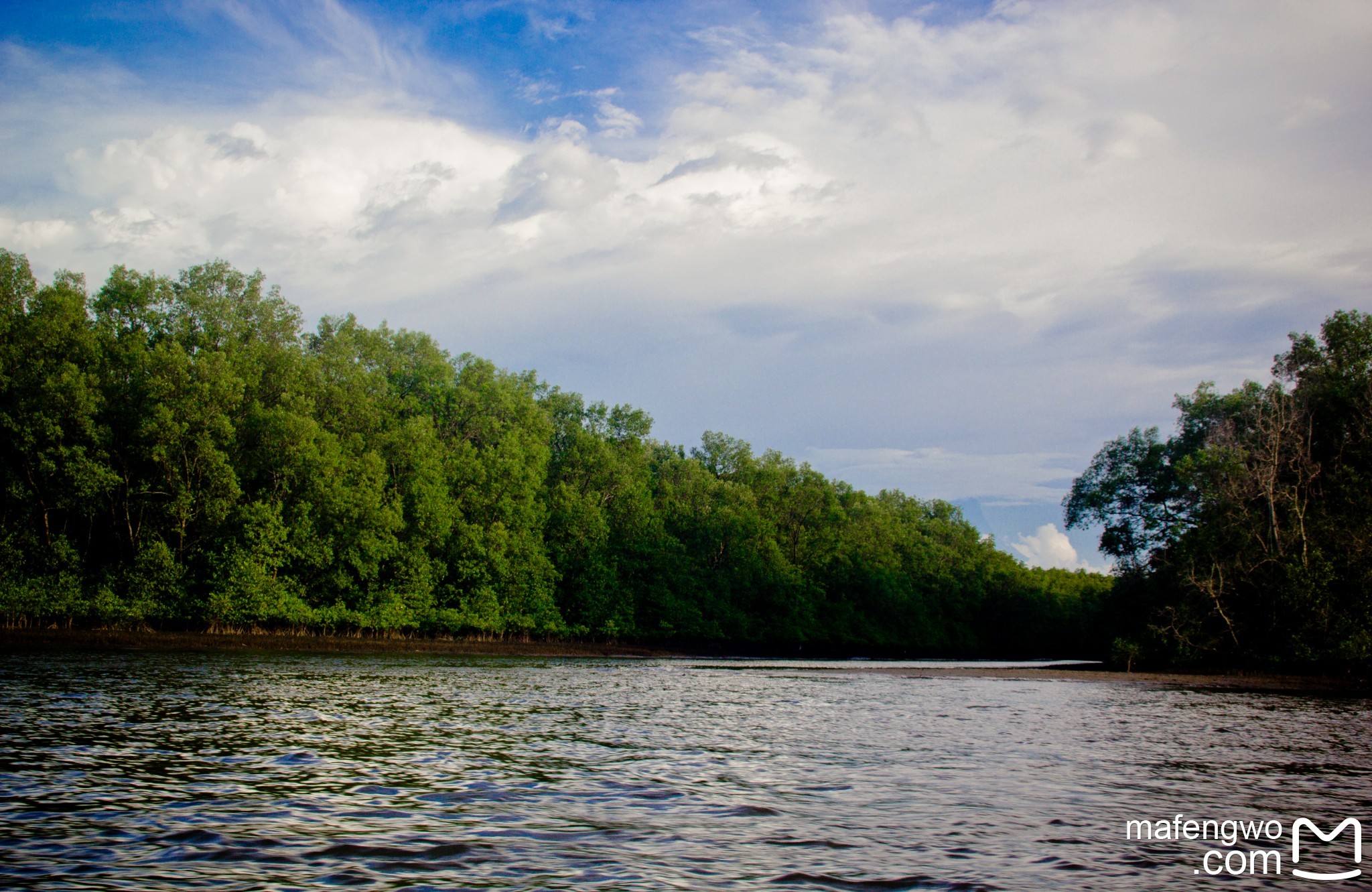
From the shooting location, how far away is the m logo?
36.1ft

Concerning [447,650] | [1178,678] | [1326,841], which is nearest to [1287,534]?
[1178,678]

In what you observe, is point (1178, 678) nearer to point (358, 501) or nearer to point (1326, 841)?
point (1326, 841)

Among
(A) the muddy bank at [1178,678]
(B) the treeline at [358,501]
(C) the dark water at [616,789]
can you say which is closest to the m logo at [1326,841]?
(C) the dark water at [616,789]

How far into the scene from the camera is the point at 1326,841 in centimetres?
1285

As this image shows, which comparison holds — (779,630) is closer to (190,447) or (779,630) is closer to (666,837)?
(190,447)

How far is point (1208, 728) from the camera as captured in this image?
2856cm

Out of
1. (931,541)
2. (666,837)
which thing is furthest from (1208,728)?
(931,541)

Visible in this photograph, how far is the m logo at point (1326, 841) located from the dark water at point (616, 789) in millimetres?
203

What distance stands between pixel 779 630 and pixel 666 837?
106m

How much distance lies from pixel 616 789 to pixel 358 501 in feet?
209

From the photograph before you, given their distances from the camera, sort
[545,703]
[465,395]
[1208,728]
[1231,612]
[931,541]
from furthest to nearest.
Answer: [931,541]
[465,395]
[1231,612]
[545,703]
[1208,728]

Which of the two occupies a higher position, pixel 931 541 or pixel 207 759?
pixel 931 541

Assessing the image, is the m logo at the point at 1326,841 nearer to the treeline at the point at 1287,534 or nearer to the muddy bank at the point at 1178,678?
the muddy bank at the point at 1178,678

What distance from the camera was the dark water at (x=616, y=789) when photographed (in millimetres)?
10289
